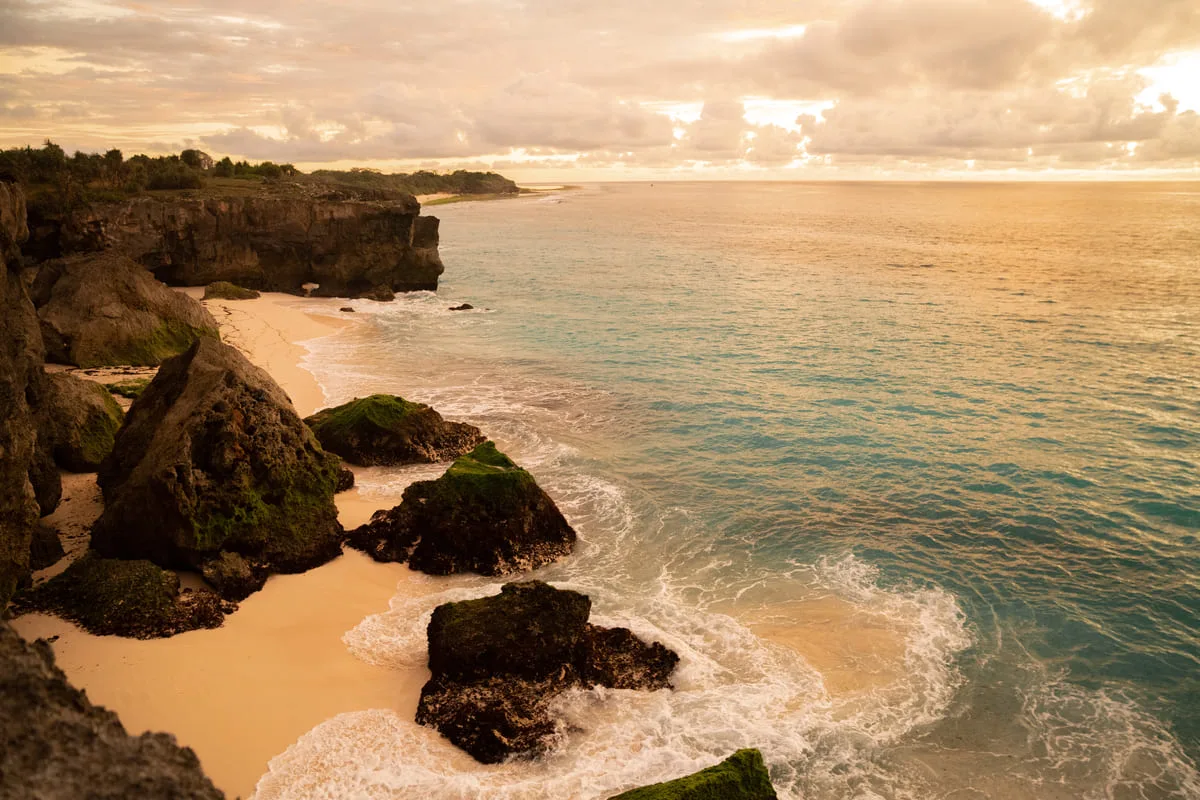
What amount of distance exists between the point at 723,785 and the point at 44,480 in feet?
49.1

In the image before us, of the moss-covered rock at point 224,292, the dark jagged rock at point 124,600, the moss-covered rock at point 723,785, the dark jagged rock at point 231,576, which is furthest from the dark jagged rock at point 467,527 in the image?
the moss-covered rock at point 224,292

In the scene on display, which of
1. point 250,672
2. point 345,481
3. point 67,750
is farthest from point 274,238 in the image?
point 67,750

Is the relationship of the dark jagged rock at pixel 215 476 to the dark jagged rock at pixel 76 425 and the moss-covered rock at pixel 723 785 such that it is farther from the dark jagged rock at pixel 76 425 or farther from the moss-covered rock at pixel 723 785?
the moss-covered rock at pixel 723 785

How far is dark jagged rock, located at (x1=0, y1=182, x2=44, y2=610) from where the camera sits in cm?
1188

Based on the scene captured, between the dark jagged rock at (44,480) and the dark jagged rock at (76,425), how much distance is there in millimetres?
2084

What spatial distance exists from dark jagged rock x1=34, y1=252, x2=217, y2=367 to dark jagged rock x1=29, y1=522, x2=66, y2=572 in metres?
13.2

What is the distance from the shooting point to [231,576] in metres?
15.1

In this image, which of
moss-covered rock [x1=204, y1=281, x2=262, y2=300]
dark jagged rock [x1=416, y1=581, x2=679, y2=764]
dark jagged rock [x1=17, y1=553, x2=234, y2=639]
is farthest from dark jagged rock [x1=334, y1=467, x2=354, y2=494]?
moss-covered rock [x1=204, y1=281, x2=262, y2=300]

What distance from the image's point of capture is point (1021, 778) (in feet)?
41.0

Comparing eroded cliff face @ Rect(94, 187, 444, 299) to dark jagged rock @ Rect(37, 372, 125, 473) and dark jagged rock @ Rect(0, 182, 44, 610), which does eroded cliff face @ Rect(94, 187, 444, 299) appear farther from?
dark jagged rock @ Rect(0, 182, 44, 610)

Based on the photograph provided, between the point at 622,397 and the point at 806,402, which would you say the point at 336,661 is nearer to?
the point at 622,397

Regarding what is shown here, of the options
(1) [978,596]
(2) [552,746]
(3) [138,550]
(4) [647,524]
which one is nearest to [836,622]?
(1) [978,596]

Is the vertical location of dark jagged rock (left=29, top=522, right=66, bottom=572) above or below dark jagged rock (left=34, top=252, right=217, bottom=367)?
below

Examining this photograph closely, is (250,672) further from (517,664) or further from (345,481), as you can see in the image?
(345,481)
